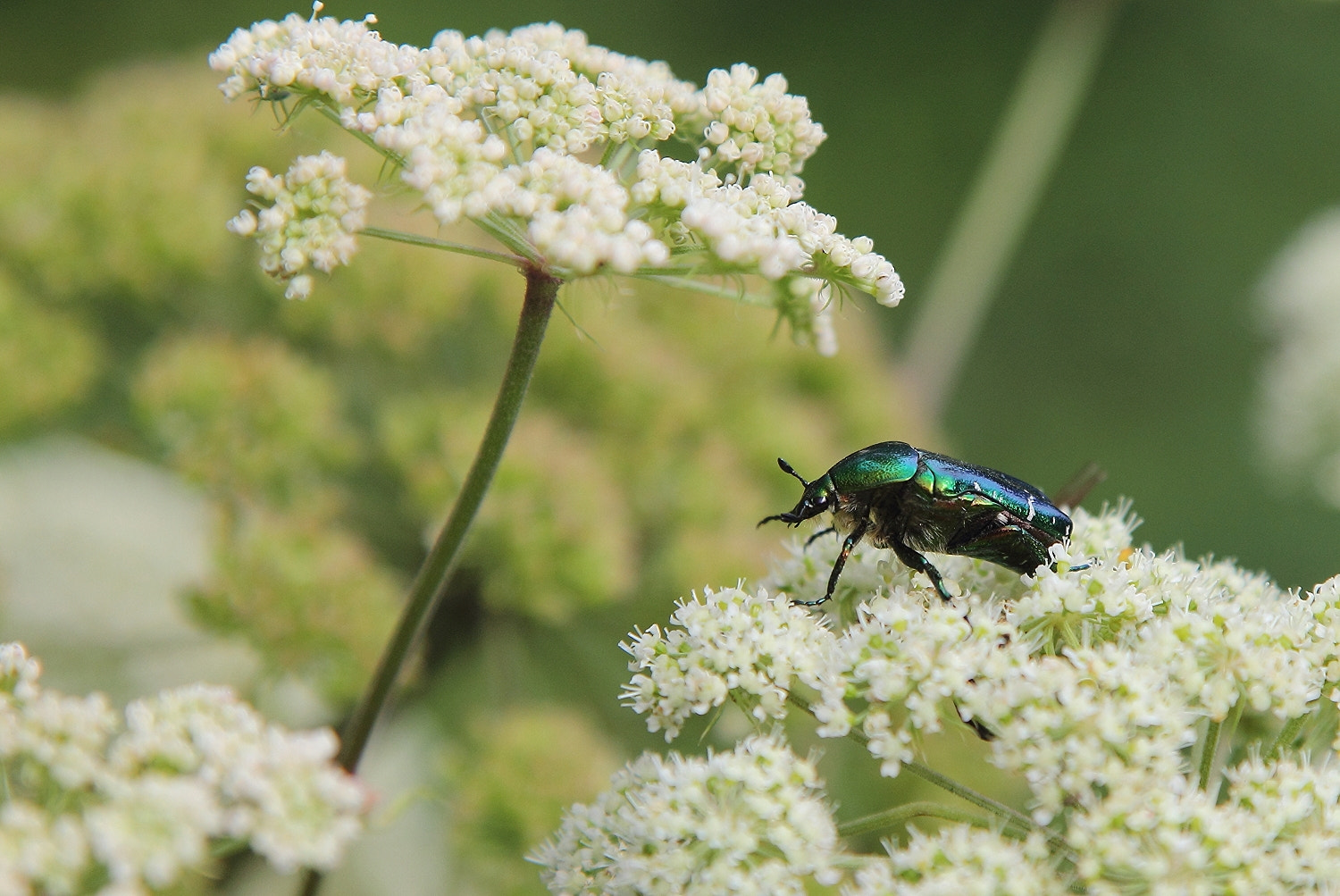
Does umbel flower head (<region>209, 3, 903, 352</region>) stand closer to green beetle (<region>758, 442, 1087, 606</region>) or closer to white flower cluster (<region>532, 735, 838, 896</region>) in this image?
green beetle (<region>758, 442, 1087, 606</region>)

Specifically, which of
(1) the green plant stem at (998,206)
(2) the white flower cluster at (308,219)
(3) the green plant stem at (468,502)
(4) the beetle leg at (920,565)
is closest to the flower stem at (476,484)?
(3) the green plant stem at (468,502)

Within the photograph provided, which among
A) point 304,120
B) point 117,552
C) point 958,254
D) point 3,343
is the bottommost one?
point 117,552

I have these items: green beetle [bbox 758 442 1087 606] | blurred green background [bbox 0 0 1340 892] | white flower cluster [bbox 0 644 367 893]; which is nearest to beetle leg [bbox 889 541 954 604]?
green beetle [bbox 758 442 1087 606]

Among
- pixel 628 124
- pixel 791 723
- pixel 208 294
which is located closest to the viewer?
pixel 628 124

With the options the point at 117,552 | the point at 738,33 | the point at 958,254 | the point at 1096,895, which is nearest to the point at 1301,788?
the point at 1096,895

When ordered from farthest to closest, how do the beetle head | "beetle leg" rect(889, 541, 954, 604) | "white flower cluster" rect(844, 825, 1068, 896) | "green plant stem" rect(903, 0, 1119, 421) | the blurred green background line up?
1. "green plant stem" rect(903, 0, 1119, 421)
2. the blurred green background
3. the beetle head
4. "beetle leg" rect(889, 541, 954, 604)
5. "white flower cluster" rect(844, 825, 1068, 896)

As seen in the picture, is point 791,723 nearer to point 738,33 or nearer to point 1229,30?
point 738,33
